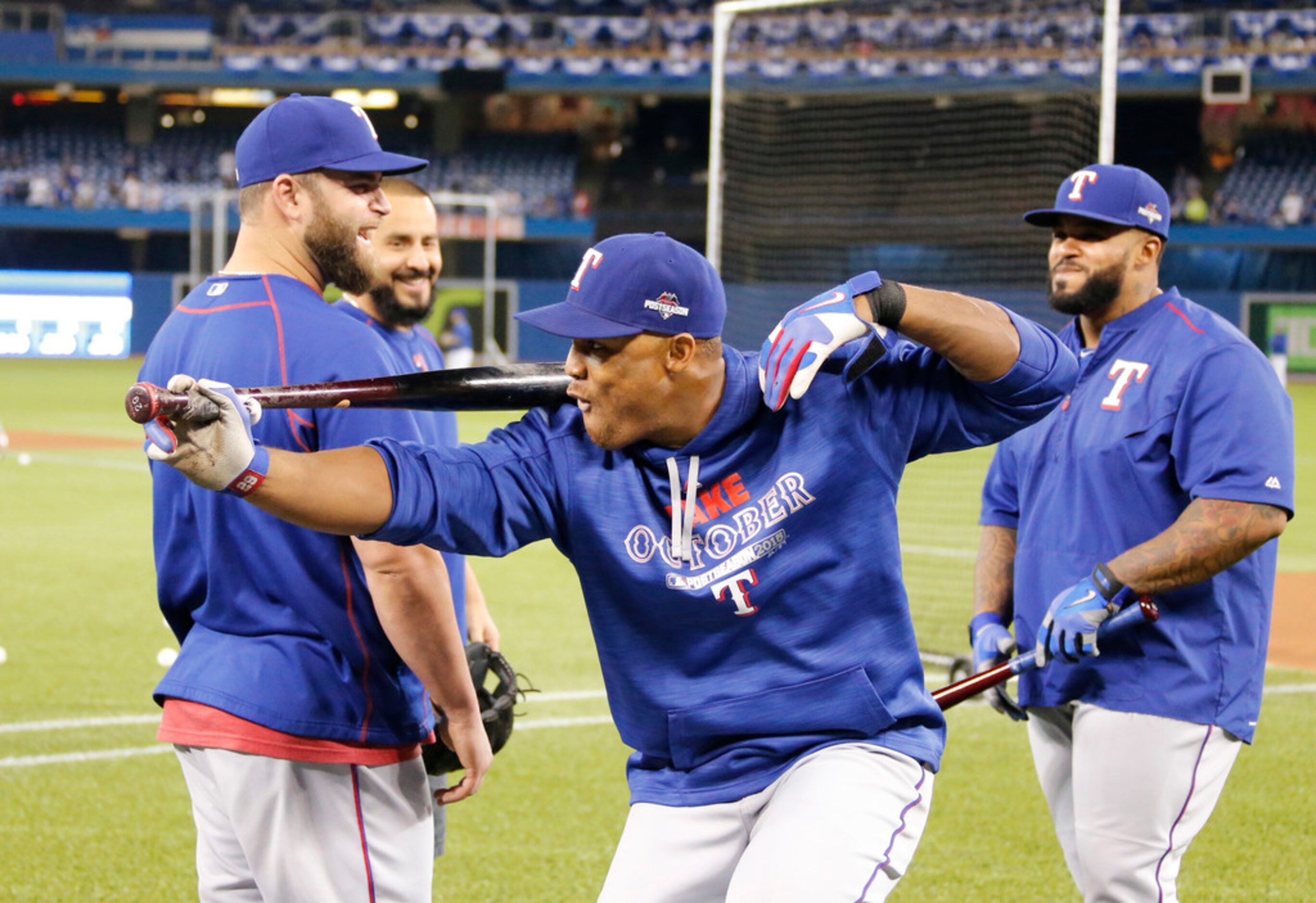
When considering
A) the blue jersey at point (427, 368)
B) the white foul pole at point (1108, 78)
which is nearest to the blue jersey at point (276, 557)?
the blue jersey at point (427, 368)

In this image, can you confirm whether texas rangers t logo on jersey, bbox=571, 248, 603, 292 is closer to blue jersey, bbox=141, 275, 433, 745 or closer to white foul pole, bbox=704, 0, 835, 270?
blue jersey, bbox=141, 275, 433, 745

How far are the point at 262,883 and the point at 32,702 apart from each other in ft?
16.2

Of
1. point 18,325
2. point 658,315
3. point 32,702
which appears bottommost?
point 18,325

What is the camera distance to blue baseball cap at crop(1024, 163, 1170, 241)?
14.1 feet

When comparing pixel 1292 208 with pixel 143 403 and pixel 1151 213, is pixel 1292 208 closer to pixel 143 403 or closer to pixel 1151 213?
pixel 1151 213

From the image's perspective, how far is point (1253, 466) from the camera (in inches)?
150

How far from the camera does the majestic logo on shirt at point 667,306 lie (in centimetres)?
296

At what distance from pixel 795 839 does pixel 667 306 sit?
40.0 inches

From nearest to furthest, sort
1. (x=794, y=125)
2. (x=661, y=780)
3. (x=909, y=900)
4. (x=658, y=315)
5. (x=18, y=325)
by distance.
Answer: (x=658, y=315) → (x=661, y=780) → (x=909, y=900) → (x=794, y=125) → (x=18, y=325)

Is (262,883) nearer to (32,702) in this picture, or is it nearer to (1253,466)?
(1253,466)

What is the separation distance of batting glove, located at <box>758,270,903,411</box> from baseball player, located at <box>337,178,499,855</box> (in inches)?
40.0

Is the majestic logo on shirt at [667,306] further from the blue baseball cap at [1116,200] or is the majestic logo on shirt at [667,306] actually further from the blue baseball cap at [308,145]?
the blue baseball cap at [1116,200]

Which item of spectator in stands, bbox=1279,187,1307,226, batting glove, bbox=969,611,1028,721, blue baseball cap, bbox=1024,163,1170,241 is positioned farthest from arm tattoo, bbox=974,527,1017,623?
spectator in stands, bbox=1279,187,1307,226

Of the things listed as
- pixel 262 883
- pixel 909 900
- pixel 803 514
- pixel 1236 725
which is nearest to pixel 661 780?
pixel 803 514
